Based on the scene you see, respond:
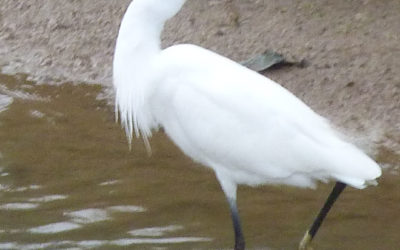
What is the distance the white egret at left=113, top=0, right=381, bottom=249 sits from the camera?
208 inches

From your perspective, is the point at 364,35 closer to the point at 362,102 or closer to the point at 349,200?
the point at 362,102

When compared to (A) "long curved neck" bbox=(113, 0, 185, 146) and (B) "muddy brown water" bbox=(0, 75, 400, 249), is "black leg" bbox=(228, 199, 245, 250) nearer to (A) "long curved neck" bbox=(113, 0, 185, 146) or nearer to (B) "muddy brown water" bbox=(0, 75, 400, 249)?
(B) "muddy brown water" bbox=(0, 75, 400, 249)

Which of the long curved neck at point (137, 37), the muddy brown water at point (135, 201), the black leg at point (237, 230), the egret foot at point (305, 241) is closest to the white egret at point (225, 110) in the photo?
the long curved neck at point (137, 37)

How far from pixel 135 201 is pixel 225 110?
1.12m

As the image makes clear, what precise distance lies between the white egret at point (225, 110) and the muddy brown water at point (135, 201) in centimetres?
52

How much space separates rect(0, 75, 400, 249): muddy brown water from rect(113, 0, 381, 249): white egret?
52cm

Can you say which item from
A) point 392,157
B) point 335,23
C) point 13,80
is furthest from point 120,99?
point 335,23

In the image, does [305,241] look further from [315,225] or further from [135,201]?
[135,201]

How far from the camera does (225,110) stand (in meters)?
5.31

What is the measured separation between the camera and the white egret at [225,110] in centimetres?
527

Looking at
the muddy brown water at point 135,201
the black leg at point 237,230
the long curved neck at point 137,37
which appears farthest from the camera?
the muddy brown water at point 135,201

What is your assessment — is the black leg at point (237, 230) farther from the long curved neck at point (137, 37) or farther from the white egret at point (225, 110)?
the long curved neck at point (137, 37)

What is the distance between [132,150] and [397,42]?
94.7 inches

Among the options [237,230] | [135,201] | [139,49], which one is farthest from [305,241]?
[139,49]
